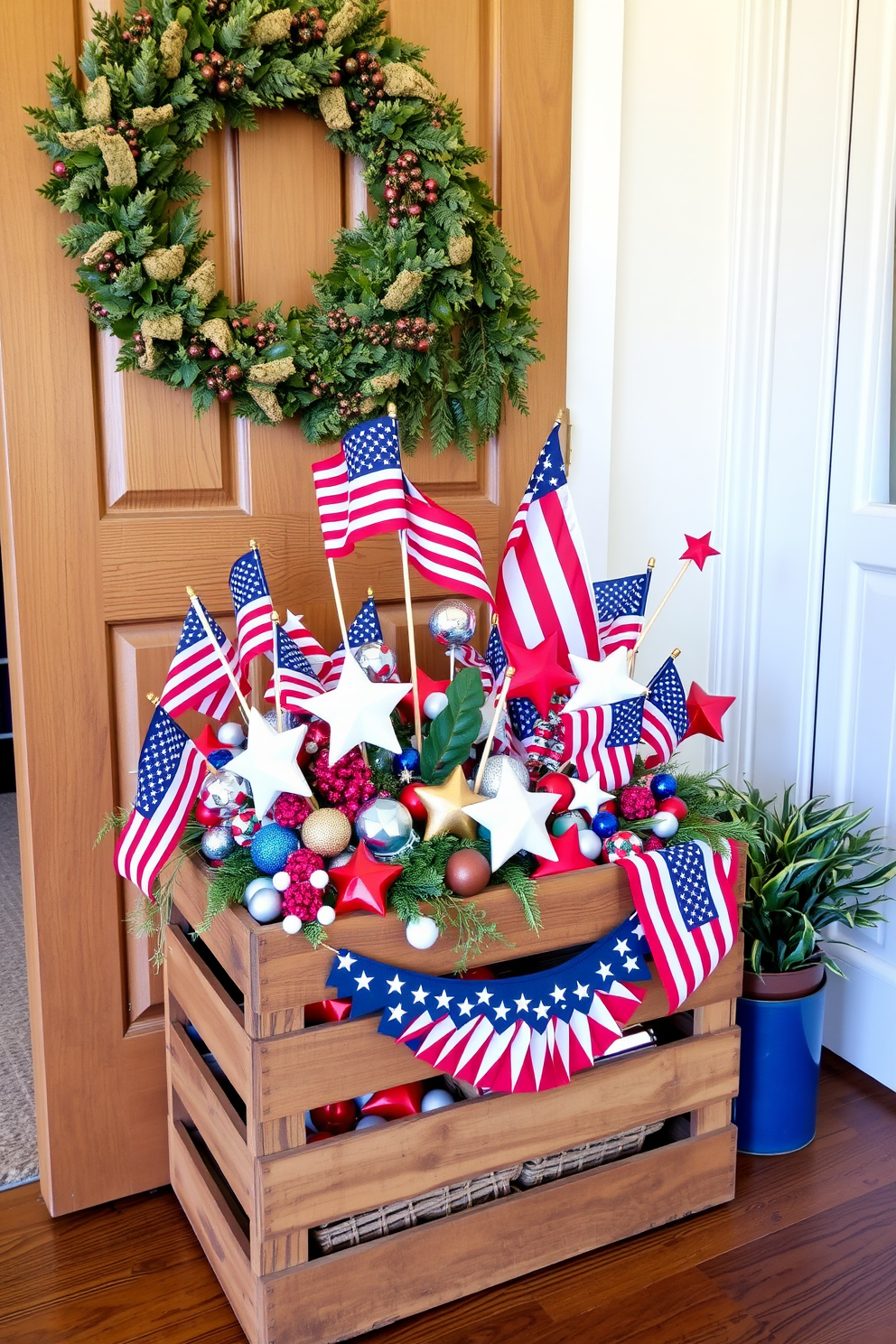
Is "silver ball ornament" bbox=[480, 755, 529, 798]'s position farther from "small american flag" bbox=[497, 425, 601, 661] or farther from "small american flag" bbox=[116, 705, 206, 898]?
"small american flag" bbox=[116, 705, 206, 898]

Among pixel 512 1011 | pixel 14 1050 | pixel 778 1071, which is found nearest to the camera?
pixel 512 1011

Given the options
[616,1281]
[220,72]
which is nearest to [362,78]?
[220,72]

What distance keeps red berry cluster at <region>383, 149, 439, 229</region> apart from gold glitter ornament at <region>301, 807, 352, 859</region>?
0.90m

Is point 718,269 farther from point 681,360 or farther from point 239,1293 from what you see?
point 239,1293

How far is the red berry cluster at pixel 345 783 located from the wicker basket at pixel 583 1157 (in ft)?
1.87

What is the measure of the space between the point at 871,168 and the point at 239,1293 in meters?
2.01

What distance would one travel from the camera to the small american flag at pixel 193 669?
55.7 inches

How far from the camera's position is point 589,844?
1.51 metres

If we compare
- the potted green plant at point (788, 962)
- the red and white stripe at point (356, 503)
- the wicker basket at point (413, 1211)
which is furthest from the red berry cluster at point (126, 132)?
the wicker basket at point (413, 1211)

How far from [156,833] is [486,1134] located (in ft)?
1.92

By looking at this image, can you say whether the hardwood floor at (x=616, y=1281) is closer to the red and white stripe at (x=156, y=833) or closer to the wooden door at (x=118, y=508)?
the wooden door at (x=118, y=508)

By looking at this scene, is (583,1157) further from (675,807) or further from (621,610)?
(621,610)

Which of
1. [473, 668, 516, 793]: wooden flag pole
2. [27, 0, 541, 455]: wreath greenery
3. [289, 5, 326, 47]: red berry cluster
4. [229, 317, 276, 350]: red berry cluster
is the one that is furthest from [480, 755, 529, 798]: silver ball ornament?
[289, 5, 326, 47]: red berry cluster

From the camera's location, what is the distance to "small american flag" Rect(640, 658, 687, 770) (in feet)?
5.45
